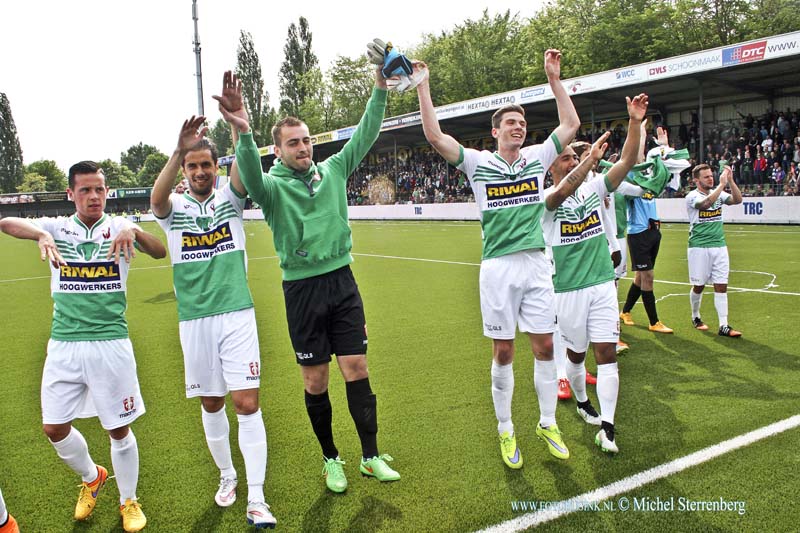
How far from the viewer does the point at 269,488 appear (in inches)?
151

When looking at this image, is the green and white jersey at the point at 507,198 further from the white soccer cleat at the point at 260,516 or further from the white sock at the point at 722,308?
the white sock at the point at 722,308

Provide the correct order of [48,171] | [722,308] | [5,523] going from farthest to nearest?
[48,171]
[722,308]
[5,523]

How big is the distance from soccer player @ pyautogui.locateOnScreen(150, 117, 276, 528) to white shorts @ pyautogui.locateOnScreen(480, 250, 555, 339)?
62.9 inches

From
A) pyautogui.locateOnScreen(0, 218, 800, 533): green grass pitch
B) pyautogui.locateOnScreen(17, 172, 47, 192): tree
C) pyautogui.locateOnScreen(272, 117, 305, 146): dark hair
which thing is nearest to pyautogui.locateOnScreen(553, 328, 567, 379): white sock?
pyautogui.locateOnScreen(0, 218, 800, 533): green grass pitch

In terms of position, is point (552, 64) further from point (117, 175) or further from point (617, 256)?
point (117, 175)

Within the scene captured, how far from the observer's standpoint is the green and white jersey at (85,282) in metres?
3.47

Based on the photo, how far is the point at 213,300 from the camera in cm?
356

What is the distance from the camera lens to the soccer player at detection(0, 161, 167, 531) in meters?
3.42

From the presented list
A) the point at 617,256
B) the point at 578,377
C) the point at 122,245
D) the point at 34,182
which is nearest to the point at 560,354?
the point at 578,377

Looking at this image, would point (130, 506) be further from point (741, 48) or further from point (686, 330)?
point (741, 48)

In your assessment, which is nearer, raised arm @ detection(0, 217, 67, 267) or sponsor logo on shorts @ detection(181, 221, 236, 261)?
raised arm @ detection(0, 217, 67, 267)

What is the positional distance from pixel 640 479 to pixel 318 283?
2317 millimetres

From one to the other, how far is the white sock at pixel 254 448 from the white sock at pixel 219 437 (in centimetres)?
21

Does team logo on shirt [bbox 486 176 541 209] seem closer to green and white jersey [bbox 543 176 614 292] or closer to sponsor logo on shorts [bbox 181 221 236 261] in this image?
green and white jersey [bbox 543 176 614 292]
